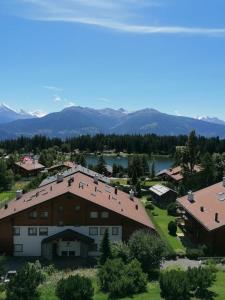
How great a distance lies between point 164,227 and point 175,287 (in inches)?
1354

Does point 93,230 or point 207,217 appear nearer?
point 207,217

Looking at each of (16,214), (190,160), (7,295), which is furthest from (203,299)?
(190,160)

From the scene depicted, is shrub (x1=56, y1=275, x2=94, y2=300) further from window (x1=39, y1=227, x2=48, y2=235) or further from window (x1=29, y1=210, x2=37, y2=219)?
window (x1=29, y1=210, x2=37, y2=219)

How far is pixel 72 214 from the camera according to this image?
5791cm

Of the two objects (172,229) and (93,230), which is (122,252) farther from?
(172,229)

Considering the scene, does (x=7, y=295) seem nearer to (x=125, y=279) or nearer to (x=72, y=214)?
(x=125, y=279)

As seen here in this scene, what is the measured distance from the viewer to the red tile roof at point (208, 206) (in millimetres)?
55516

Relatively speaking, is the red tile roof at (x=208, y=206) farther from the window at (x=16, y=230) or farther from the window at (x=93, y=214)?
the window at (x=16, y=230)

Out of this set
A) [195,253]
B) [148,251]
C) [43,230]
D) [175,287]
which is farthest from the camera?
[43,230]

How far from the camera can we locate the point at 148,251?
44719 mm

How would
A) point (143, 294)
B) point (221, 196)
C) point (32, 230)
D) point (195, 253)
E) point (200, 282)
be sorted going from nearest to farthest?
1. point (200, 282)
2. point (143, 294)
3. point (195, 253)
4. point (32, 230)
5. point (221, 196)

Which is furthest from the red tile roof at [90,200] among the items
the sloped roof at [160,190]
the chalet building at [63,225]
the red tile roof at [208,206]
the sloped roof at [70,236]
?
the sloped roof at [160,190]

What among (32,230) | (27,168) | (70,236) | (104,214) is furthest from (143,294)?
(27,168)

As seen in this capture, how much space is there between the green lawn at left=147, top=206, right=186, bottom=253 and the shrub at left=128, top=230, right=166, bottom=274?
1101 centimetres
